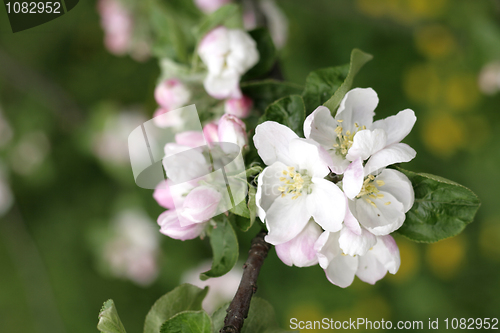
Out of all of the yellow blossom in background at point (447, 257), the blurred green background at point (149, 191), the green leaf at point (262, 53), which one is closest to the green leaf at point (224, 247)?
the green leaf at point (262, 53)

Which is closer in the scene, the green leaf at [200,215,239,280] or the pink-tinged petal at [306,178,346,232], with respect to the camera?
the pink-tinged petal at [306,178,346,232]

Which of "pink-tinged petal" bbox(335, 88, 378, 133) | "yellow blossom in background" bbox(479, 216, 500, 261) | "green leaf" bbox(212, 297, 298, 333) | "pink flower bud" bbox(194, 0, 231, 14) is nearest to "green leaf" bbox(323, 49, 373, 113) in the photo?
"pink-tinged petal" bbox(335, 88, 378, 133)

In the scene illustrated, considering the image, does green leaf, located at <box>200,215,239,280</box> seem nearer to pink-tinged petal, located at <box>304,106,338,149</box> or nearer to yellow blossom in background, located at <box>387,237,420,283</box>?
pink-tinged petal, located at <box>304,106,338,149</box>

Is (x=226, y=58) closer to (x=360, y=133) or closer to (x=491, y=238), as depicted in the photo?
(x=360, y=133)

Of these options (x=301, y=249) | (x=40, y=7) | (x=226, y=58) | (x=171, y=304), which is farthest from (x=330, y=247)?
(x=40, y=7)

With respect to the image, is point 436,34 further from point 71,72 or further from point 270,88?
point 71,72

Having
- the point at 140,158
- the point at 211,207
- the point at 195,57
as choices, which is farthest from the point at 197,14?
the point at 211,207
